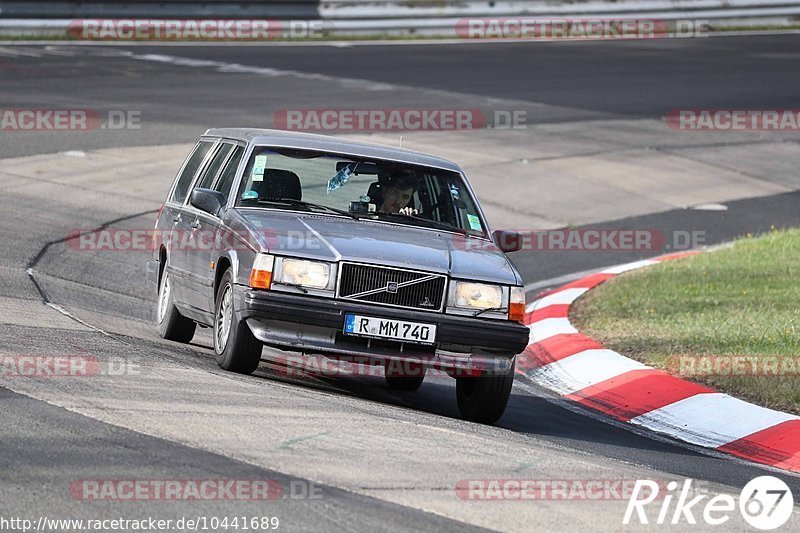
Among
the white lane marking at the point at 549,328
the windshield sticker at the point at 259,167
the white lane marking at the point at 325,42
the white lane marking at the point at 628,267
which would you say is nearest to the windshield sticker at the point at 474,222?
the windshield sticker at the point at 259,167

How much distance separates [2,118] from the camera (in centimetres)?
1933

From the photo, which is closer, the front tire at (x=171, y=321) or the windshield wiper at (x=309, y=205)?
the windshield wiper at (x=309, y=205)

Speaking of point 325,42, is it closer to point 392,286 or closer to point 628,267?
point 628,267

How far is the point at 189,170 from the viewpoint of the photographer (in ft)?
34.0

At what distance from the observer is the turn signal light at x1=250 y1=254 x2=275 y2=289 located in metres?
7.85

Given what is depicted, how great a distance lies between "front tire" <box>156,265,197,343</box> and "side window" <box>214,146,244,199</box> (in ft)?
2.97

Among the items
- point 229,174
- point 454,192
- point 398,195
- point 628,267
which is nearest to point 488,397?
point 398,195

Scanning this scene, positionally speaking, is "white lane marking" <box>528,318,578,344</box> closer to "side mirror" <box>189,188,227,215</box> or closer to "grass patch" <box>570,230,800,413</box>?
"grass patch" <box>570,230,800,413</box>

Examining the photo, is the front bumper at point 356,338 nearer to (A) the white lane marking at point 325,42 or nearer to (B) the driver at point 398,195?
(B) the driver at point 398,195

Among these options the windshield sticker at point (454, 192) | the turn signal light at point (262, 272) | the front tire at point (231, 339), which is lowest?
the front tire at point (231, 339)

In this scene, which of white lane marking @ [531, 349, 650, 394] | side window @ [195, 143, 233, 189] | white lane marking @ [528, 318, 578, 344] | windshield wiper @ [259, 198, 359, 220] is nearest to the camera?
windshield wiper @ [259, 198, 359, 220]

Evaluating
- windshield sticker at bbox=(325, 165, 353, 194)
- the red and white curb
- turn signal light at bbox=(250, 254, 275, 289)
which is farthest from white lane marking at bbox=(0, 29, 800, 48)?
turn signal light at bbox=(250, 254, 275, 289)

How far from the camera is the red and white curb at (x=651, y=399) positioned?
8.22 meters

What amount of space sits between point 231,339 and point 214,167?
81.6 inches
